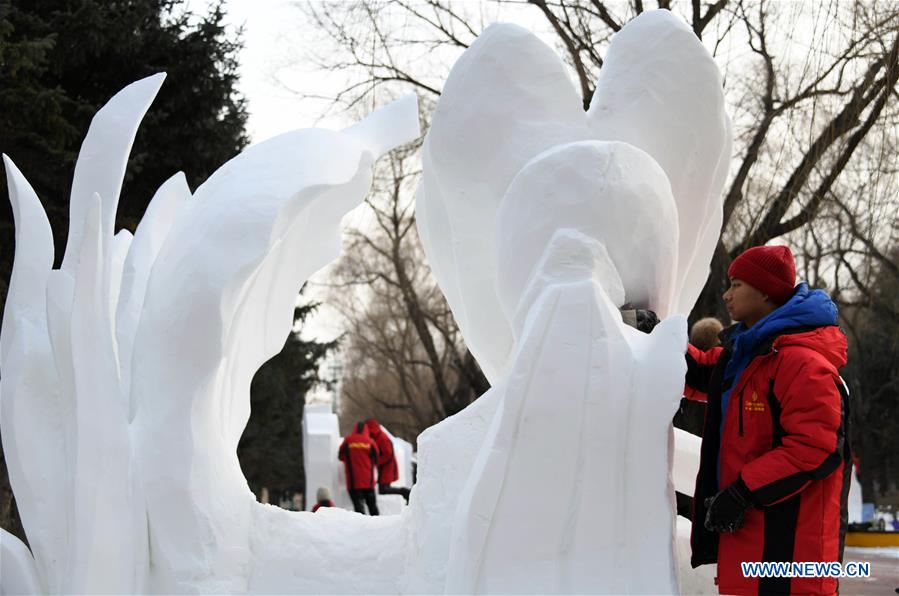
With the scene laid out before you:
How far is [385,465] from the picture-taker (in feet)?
40.7

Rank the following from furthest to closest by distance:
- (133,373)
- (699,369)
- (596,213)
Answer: (133,373) → (699,369) → (596,213)

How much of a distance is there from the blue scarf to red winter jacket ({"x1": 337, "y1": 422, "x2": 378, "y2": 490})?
313 inches

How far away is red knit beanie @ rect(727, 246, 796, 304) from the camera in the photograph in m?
3.69

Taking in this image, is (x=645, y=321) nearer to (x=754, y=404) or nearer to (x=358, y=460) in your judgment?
(x=754, y=404)

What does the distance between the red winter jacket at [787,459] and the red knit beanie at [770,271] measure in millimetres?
206

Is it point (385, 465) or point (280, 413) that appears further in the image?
point (280, 413)

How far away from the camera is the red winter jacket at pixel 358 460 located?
11336 millimetres

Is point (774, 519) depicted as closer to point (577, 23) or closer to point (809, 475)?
point (809, 475)

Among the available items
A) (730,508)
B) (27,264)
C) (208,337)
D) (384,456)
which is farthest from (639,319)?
(384,456)

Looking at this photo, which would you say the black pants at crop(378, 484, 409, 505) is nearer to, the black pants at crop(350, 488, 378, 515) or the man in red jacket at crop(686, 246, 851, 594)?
the black pants at crop(350, 488, 378, 515)

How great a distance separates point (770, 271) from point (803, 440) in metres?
0.63

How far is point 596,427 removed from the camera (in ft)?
11.8

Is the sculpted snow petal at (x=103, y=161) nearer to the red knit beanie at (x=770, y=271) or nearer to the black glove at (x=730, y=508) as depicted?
the red knit beanie at (x=770, y=271)

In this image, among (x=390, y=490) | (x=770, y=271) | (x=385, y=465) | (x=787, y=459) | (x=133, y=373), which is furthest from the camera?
(x=390, y=490)
